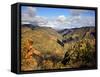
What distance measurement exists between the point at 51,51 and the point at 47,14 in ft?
1.14

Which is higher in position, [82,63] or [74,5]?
[74,5]

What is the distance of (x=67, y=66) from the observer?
8.39 ft

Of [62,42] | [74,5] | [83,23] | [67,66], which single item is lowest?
[67,66]

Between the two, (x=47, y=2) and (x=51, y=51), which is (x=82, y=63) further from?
(x=47, y=2)

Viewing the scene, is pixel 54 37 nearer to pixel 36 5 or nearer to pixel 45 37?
pixel 45 37

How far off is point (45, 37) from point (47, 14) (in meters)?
0.22

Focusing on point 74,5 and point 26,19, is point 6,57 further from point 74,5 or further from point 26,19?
point 74,5

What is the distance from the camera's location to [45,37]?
2461mm

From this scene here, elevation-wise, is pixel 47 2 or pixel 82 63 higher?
pixel 47 2

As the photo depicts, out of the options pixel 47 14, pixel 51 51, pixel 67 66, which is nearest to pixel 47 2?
pixel 47 14

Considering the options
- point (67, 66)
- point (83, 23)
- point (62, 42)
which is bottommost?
point (67, 66)

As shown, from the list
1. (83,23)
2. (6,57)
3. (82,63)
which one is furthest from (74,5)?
(6,57)

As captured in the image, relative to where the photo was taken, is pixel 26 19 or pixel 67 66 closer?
→ pixel 26 19

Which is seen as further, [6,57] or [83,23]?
[83,23]
